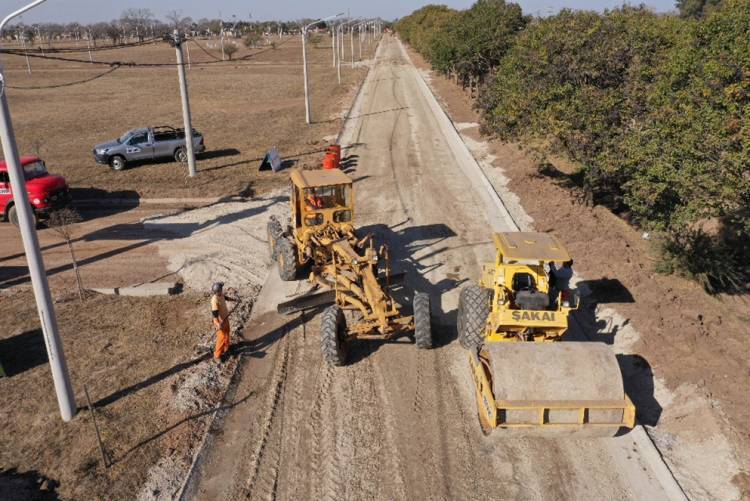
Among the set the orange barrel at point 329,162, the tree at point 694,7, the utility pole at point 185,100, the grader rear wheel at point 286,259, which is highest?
the tree at point 694,7

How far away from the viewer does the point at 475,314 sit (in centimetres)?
1081

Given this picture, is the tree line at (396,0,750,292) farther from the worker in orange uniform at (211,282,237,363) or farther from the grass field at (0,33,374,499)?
the grass field at (0,33,374,499)

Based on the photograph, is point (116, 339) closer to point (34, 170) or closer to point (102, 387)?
point (102, 387)

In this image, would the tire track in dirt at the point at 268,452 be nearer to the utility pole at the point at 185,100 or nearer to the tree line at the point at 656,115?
the tree line at the point at 656,115

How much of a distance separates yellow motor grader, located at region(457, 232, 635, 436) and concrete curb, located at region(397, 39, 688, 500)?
28.9 inches

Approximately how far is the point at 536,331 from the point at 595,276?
5.22 meters

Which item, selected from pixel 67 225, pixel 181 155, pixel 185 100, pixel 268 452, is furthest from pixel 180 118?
pixel 268 452

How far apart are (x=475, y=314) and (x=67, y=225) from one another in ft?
43.2

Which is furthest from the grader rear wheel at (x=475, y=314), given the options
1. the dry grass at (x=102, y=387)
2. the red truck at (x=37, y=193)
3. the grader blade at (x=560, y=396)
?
the red truck at (x=37, y=193)

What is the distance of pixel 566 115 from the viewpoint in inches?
669

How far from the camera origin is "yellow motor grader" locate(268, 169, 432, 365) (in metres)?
10.9

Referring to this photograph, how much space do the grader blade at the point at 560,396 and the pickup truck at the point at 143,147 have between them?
21.1m

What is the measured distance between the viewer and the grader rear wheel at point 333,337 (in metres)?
10.6

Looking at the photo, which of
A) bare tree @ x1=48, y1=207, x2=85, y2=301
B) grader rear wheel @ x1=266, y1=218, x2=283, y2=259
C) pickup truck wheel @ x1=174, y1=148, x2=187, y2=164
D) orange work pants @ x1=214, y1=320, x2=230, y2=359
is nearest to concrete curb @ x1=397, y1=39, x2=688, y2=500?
orange work pants @ x1=214, y1=320, x2=230, y2=359
